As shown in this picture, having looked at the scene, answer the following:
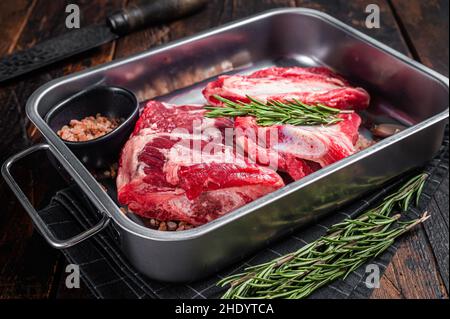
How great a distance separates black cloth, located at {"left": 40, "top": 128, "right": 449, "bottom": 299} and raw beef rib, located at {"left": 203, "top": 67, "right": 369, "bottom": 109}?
363mm

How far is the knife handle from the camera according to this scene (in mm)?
2877

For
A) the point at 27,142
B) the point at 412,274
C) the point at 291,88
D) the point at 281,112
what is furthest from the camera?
the point at 27,142

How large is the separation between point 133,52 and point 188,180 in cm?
127

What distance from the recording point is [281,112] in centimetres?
209

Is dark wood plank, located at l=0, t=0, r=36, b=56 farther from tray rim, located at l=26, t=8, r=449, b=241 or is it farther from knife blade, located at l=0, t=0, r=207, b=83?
tray rim, located at l=26, t=8, r=449, b=241

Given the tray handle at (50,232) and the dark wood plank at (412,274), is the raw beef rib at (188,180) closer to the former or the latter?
the tray handle at (50,232)

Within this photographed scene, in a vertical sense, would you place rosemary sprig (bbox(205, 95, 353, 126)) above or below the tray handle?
above

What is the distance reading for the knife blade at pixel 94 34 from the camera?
2.66 m

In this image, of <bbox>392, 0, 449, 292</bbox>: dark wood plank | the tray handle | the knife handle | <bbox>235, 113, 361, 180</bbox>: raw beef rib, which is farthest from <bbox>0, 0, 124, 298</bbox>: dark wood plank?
<bbox>392, 0, 449, 292</bbox>: dark wood plank

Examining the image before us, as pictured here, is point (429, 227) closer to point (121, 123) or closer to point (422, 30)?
point (121, 123)

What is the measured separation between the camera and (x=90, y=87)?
2.29m

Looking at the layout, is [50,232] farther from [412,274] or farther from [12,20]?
[12,20]

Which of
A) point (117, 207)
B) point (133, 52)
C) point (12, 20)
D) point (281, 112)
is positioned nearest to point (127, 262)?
point (117, 207)

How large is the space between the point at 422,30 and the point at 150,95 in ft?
4.66
